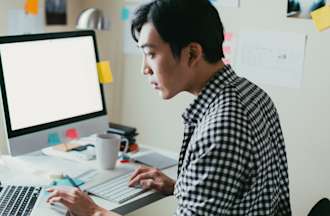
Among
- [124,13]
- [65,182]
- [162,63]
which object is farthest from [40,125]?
[124,13]

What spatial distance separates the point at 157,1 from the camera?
4.50 feet

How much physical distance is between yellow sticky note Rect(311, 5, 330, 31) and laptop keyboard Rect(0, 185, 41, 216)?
124cm

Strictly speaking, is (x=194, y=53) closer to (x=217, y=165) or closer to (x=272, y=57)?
(x=217, y=165)

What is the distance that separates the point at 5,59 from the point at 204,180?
Answer: 2.89 ft

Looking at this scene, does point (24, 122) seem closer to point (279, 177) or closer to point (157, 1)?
point (157, 1)

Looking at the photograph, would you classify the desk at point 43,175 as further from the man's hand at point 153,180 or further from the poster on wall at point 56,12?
the poster on wall at point 56,12

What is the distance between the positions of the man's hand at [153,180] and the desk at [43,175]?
0.08ft

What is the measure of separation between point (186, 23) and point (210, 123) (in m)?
0.27

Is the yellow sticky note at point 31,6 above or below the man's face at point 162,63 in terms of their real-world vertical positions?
above

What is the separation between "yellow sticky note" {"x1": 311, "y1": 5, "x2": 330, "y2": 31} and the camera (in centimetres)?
204

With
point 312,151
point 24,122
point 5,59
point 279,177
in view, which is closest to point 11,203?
point 24,122

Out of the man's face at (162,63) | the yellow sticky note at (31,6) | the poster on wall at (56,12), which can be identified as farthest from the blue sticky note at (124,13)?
the man's face at (162,63)

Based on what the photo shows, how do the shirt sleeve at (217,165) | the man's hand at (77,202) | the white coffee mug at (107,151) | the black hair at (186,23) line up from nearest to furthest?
the shirt sleeve at (217,165) < the black hair at (186,23) < the man's hand at (77,202) < the white coffee mug at (107,151)

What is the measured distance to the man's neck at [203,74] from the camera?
4.57 feet
